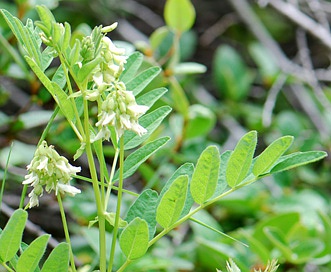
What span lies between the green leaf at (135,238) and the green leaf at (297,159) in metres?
0.16

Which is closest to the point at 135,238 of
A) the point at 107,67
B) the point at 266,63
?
the point at 107,67

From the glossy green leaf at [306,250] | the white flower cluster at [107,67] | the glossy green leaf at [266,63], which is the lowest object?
the glossy green leaf at [306,250]

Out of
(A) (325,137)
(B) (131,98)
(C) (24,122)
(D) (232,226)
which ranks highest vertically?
(B) (131,98)

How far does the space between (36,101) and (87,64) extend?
0.74m

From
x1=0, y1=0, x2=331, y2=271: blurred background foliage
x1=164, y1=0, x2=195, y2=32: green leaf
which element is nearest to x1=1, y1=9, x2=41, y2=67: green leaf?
x1=0, y1=0, x2=331, y2=271: blurred background foliage

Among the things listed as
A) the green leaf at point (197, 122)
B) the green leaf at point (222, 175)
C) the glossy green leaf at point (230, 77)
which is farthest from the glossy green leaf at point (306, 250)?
the glossy green leaf at point (230, 77)

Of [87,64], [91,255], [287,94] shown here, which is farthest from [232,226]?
[87,64]

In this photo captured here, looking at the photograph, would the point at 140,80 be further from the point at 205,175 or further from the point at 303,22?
the point at 303,22

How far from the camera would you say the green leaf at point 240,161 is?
667 mm

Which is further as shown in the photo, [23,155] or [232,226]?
[232,226]

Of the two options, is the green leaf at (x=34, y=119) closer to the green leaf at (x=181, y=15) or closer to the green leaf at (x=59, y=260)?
the green leaf at (x=181, y=15)

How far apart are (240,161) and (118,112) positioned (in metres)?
0.17

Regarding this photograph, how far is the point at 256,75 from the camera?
8.20ft

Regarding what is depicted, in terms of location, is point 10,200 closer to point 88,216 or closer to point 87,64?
point 88,216
